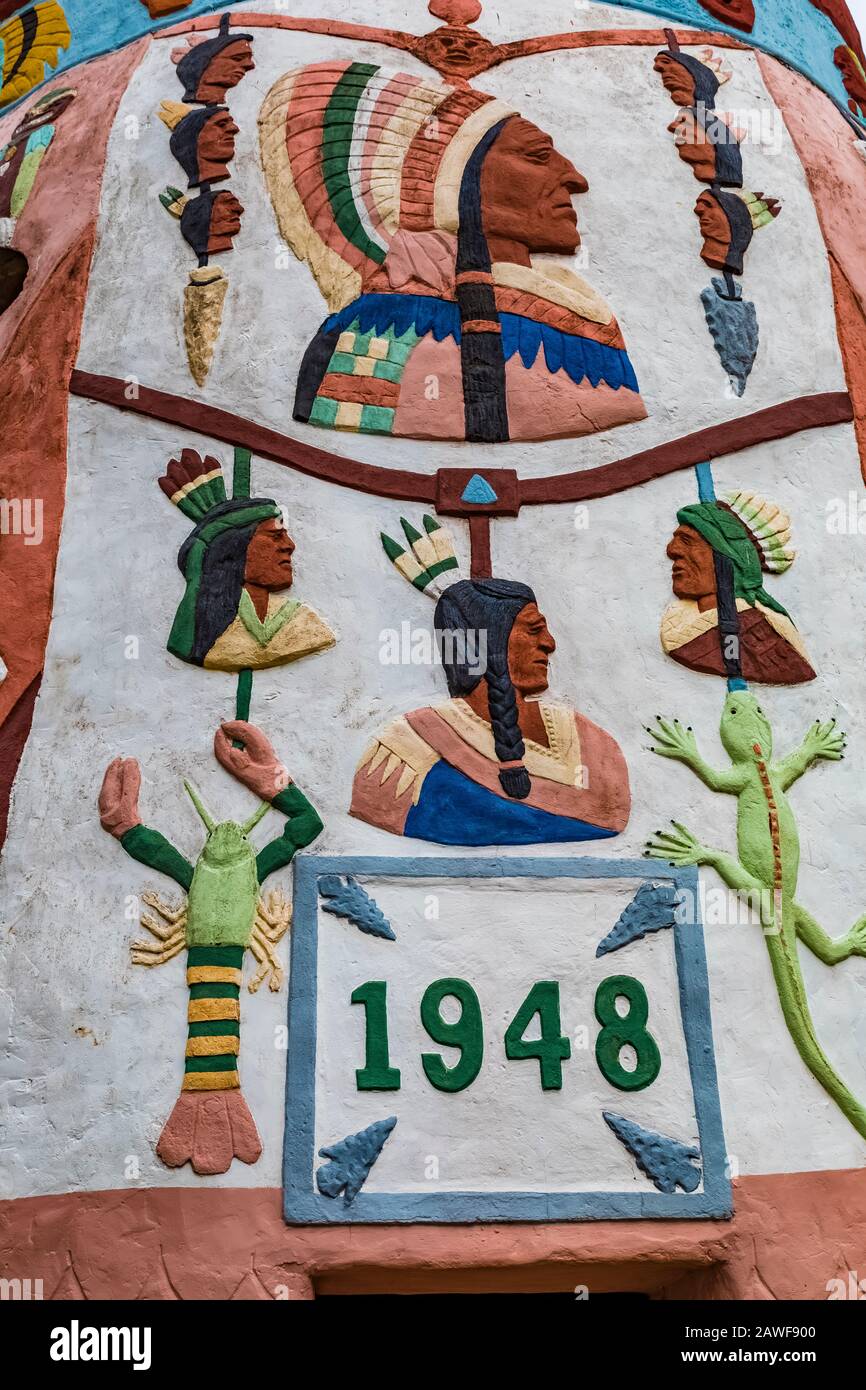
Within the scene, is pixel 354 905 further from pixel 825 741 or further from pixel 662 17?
pixel 662 17

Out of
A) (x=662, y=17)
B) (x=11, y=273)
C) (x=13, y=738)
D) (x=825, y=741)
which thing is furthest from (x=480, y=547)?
(x=662, y=17)

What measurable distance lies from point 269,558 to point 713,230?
103 inches

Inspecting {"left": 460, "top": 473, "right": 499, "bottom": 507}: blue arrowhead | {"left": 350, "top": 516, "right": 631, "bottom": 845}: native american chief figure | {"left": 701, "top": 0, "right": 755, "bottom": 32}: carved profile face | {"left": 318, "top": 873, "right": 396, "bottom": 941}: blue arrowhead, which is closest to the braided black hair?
{"left": 350, "top": 516, "right": 631, "bottom": 845}: native american chief figure

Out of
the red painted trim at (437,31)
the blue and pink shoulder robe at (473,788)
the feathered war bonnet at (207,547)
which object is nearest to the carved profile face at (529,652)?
the blue and pink shoulder robe at (473,788)

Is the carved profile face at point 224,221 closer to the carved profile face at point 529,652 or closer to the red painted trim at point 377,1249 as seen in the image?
the carved profile face at point 529,652

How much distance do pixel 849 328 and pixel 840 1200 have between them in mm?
3914

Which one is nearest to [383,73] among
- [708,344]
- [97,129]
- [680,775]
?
[97,129]

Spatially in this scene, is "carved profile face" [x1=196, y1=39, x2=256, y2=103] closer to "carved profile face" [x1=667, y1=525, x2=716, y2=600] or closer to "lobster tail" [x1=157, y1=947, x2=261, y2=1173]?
"carved profile face" [x1=667, y1=525, x2=716, y2=600]

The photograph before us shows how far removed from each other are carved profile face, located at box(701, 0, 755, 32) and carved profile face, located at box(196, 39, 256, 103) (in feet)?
7.51

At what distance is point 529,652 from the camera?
8.14 meters

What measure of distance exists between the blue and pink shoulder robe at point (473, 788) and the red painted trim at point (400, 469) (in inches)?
40.4

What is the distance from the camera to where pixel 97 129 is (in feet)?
30.9

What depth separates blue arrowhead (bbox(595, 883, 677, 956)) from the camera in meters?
7.71
